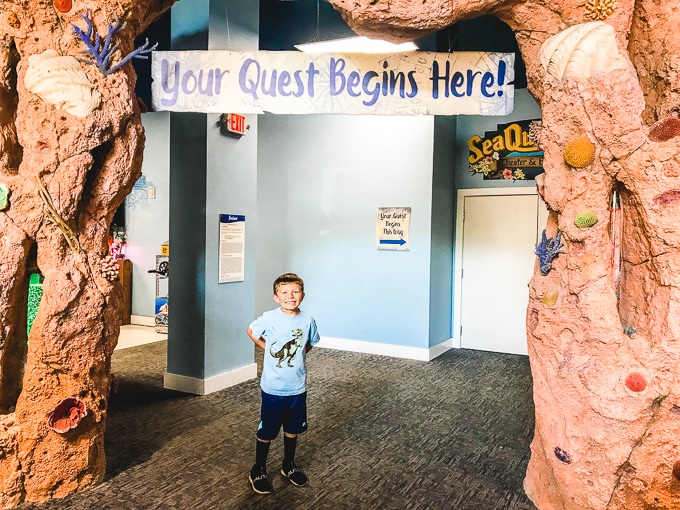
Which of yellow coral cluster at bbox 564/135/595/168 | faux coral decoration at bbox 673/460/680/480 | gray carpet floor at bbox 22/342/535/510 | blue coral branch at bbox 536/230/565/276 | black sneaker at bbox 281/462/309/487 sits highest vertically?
yellow coral cluster at bbox 564/135/595/168

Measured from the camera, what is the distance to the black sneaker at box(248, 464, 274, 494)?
297 cm

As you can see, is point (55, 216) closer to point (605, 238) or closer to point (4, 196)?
point (4, 196)

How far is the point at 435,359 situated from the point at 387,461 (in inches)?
119

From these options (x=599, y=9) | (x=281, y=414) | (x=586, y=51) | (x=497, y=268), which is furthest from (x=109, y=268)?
(x=497, y=268)

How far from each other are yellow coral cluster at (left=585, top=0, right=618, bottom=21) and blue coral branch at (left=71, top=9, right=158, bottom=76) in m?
2.13

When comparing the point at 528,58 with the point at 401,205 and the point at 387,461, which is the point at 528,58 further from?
the point at 401,205

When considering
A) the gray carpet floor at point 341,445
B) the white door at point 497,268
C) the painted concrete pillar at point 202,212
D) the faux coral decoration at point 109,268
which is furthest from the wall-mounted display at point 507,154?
the faux coral decoration at point 109,268

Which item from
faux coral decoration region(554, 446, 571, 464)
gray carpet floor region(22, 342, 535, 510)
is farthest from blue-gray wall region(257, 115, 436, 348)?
faux coral decoration region(554, 446, 571, 464)

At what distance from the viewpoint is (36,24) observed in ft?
9.00

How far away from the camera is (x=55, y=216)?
270cm

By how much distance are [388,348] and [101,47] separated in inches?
185

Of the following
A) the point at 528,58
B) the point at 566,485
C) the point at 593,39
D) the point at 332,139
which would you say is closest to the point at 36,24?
the point at 528,58

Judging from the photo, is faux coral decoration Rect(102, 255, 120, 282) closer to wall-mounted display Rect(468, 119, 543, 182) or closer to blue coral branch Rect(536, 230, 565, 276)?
blue coral branch Rect(536, 230, 565, 276)

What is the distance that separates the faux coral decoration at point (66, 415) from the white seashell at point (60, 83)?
1.51 meters
